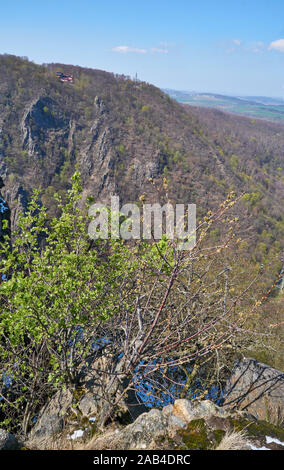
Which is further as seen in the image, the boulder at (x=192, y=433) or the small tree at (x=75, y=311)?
the small tree at (x=75, y=311)

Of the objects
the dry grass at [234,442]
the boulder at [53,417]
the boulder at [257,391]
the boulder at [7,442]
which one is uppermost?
the dry grass at [234,442]

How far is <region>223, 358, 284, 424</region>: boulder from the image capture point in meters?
8.35

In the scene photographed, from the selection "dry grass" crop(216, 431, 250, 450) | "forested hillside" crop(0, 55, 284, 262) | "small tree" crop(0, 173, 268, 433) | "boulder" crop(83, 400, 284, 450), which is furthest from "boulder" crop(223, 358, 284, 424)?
"forested hillside" crop(0, 55, 284, 262)

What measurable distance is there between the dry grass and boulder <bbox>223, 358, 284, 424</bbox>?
4484 millimetres

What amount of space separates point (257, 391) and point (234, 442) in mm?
5717

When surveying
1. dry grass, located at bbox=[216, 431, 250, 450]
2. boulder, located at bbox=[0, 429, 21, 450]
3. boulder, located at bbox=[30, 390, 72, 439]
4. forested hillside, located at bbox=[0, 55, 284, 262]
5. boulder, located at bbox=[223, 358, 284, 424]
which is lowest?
boulder, located at bbox=[223, 358, 284, 424]

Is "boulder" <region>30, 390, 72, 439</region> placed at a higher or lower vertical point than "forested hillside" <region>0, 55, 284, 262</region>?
lower

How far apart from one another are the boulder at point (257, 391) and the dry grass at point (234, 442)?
4.48m

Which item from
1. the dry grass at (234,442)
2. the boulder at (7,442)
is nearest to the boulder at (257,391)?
the dry grass at (234,442)

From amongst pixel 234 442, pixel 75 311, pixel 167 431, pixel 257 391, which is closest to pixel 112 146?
pixel 257 391

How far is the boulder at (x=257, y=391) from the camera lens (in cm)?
835

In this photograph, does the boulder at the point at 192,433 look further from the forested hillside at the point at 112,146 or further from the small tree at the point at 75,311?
the forested hillside at the point at 112,146

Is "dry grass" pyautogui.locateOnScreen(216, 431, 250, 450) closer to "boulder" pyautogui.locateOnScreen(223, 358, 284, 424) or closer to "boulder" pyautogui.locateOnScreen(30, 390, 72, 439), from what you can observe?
"boulder" pyautogui.locateOnScreen(30, 390, 72, 439)

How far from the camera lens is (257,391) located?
886 cm
